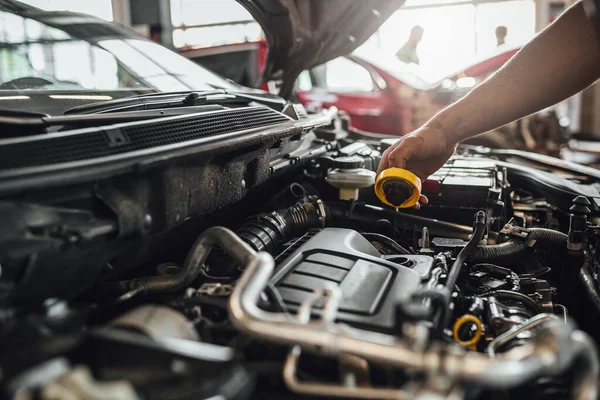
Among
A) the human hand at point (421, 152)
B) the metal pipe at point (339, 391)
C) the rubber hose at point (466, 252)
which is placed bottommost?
the metal pipe at point (339, 391)

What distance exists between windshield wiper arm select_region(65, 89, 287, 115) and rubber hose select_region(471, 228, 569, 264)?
2.99 feet

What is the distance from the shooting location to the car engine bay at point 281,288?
2.61ft

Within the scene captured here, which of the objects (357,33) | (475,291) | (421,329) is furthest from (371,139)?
(421,329)

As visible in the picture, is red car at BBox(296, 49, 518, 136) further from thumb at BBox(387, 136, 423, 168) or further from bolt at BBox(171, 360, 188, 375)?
bolt at BBox(171, 360, 188, 375)

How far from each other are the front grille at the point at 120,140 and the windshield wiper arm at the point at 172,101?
0.22 m

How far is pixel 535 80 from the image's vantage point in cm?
168

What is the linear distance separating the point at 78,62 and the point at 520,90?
4.74ft

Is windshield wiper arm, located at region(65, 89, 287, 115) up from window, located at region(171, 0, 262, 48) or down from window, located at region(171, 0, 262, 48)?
down

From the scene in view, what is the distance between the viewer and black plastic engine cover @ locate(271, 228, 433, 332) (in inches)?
41.6

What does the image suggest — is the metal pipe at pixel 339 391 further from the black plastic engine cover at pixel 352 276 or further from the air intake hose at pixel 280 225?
the air intake hose at pixel 280 225

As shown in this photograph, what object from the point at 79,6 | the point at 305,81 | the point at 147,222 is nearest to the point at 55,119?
the point at 147,222

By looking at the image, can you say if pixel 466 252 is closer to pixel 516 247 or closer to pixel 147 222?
pixel 516 247

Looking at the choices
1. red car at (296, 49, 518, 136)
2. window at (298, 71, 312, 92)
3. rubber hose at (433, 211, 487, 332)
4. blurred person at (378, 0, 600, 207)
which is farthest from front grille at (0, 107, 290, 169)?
window at (298, 71, 312, 92)

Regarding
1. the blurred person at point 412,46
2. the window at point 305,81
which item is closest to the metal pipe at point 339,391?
the blurred person at point 412,46
